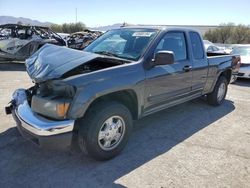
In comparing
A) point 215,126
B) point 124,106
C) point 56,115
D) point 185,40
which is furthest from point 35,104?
point 215,126

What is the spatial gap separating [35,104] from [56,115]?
0.40 metres

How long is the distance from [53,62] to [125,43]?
139 centimetres

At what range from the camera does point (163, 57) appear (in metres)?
4.02

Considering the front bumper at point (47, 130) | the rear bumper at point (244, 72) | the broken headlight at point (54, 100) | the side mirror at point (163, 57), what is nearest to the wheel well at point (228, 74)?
the side mirror at point (163, 57)

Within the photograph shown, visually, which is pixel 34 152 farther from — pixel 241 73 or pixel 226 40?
pixel 226 40

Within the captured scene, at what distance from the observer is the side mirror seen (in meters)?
4.00

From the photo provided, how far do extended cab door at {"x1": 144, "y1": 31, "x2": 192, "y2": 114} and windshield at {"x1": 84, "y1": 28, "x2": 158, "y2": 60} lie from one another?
0.25 metres

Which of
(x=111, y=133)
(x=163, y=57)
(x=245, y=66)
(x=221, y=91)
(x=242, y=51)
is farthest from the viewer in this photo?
(x=242, y=51)

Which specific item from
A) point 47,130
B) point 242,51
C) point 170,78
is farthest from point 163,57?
point 242,51

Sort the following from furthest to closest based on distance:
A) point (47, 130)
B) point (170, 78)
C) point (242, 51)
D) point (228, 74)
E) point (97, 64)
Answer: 1. point (242, 51)
2. point (228, 74)
3. point (170, 78)
4. point (97, 64)
5. point (47, 130)

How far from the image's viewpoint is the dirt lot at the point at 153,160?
337 cm

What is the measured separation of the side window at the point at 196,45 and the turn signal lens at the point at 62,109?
300cm

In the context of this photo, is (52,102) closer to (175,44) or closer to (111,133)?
(111,133)

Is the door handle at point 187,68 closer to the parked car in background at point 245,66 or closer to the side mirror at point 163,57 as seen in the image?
the side mirror at point 163,57
